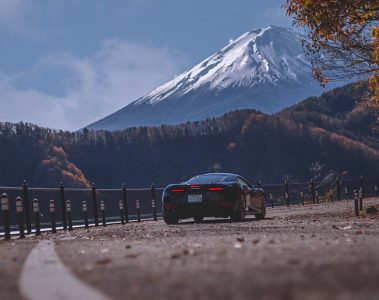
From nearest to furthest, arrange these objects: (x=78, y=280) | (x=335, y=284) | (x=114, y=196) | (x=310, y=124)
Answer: (x=335, y=284), (x=78, y=280), (x=114, y=196), (x=310, y=124)

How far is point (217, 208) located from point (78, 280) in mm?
12513

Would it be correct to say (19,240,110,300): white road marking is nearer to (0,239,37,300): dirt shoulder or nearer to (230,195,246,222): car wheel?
(0,239,37,300): dirt shoulder

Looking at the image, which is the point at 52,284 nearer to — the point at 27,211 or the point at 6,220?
the point at 6,220

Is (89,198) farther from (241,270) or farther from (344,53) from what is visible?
(241,270)

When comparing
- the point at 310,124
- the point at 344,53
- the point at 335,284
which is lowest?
the point at 335,284

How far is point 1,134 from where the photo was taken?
152000mm

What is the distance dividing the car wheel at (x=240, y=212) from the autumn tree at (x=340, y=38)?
359cm

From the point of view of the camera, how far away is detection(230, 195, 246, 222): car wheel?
17453mm

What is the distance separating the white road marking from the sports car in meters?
11.0

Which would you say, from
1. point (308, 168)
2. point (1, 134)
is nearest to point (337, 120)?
point (308, 168)

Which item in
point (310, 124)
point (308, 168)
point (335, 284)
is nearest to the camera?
point (335, 284)

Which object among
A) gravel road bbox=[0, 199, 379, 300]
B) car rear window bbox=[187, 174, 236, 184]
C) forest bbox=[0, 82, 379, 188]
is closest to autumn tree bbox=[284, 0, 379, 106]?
car rear window bbox=[187, 174, 236, 184]

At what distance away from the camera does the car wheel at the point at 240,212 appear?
687 inches

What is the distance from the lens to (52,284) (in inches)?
175
